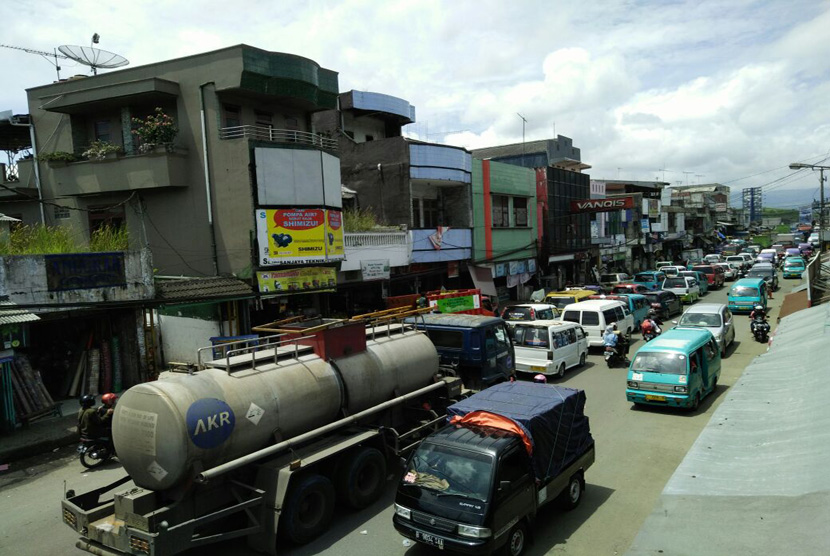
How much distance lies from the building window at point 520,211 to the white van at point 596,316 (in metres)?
14.2

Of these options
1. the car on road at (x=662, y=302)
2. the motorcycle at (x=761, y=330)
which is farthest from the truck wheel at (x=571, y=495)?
the car on road at (x=662, y=302)

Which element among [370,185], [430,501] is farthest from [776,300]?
[430,501]

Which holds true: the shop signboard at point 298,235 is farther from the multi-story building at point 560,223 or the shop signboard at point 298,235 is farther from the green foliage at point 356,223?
the multi-story building at point 560,223

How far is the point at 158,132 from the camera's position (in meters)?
19.0

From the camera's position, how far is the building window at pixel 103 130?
68.7 feet

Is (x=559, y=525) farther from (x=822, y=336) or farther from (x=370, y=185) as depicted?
(x=370, y=185)

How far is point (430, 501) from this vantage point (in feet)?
24.1

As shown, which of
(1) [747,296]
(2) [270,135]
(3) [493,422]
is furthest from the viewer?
(1) [747,296]

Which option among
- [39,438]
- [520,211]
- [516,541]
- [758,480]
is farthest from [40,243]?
[520,211]

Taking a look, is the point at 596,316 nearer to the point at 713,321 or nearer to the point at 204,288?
the point at 713,321

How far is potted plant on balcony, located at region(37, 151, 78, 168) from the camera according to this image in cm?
2039

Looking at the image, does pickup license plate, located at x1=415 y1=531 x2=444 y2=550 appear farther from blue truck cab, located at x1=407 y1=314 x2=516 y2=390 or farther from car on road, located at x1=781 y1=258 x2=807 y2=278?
car on road, located at x1=781 y1=258 x2=807 y2=278

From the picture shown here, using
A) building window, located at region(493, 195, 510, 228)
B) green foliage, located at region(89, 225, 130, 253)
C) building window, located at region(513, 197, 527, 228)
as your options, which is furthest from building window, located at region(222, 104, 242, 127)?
building window, located at region(513, 197, 527, 228)

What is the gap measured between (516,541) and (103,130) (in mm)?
21057
